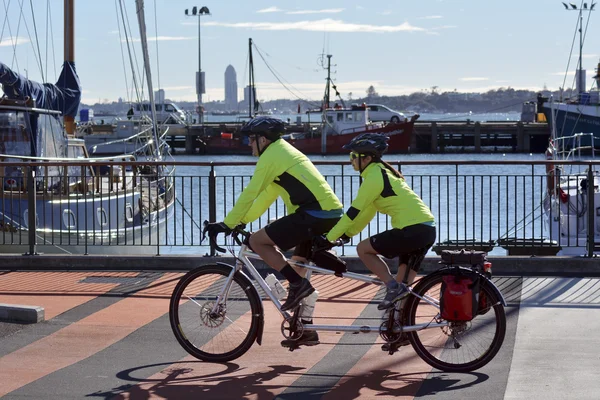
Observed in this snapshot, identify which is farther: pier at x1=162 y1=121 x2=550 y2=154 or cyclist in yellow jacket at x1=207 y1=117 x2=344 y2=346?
pier at x1=162 y1=121 x2=550 y2=154

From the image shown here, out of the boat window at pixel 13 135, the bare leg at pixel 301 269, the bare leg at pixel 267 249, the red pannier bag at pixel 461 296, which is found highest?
the boat window at pixel 13 135

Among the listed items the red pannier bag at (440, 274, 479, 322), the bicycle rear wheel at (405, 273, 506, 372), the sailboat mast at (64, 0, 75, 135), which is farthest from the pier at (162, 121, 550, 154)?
the red pannier bag at (440, 274, 479, 322)

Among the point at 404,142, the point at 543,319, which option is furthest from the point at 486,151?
the point at 543,319

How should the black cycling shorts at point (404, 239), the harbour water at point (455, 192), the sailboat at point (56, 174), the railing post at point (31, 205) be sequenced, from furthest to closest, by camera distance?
the sailboat at point (56, 174), the harbour water at point (455, 192), the railing post at point (31, 205), the black cycling shorts at point (404, 239)

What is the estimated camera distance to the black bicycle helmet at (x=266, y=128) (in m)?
7.36

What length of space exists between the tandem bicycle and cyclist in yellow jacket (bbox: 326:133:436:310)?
0.09 meters

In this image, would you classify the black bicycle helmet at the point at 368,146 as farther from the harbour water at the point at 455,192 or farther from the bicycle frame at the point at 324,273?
the harbour water at the point at 455,192

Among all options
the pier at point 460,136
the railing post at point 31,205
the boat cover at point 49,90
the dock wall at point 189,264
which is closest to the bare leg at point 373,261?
the dock wall at point 189,264

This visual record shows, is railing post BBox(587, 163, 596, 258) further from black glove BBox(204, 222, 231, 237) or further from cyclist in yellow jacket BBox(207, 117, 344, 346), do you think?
black glove BBox(204, 222, 231, 237)

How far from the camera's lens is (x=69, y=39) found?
26.3 metres

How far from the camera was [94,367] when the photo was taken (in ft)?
24.3

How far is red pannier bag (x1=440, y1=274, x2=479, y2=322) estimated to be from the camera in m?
6.87

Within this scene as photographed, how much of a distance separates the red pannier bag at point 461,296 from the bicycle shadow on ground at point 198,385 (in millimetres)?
1146

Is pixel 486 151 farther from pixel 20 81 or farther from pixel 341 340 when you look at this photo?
pixel 341 340
